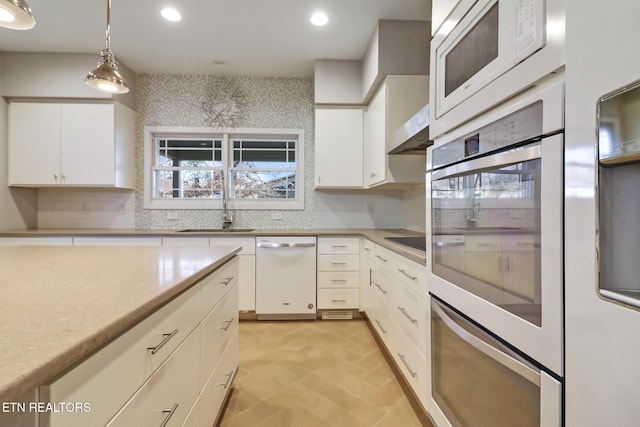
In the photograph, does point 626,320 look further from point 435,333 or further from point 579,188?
point 435,333

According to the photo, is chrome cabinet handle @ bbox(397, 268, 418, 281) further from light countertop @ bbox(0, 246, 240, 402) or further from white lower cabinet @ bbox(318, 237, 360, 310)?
white lower cabinet @ bbox(318, 237, 360, 310)

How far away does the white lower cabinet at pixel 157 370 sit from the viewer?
547mm

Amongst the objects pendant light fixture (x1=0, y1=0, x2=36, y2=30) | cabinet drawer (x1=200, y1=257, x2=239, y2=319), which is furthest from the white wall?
cabinet drawer (x1=200, y1=257, x2=239, y2=319)

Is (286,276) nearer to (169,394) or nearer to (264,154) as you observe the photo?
(264,154)

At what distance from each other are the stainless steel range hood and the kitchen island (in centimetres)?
133

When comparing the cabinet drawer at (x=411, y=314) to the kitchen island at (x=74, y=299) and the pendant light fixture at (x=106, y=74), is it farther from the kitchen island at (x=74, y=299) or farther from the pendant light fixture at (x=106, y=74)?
the pendant light fixture at (x=106, y=74)

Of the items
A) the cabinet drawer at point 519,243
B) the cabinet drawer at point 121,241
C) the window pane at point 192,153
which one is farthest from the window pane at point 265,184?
the cabinet drawer at point 519,243

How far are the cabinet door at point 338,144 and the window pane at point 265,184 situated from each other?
2.01ft

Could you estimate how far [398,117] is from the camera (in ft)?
8.45

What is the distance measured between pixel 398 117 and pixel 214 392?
2379mm

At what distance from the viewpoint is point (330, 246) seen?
3.01m

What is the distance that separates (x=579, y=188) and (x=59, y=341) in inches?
39.3

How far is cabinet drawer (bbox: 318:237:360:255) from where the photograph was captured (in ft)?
9.86

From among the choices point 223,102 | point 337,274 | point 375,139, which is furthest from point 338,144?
point 223,102
